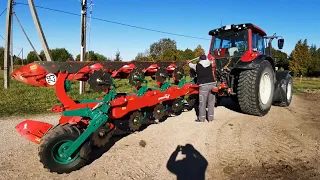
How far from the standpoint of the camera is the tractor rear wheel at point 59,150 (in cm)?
334

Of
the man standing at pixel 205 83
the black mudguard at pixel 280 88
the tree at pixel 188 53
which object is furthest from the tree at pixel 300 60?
the man standing at pixel 205 83

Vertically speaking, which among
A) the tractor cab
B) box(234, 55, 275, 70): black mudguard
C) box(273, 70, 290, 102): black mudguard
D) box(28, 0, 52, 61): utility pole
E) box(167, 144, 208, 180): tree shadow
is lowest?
box(167, 144, 208, 180): tree shadow

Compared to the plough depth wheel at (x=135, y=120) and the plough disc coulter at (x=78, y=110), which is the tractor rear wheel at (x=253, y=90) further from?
the plough depth wheel at (x=135, y=120)

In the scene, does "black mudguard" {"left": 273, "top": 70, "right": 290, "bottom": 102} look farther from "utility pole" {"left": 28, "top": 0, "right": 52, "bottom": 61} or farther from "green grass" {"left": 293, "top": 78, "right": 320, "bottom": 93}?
"utility pole" {"left": 28, "top": 0, "right": 52, "bottom": 61}

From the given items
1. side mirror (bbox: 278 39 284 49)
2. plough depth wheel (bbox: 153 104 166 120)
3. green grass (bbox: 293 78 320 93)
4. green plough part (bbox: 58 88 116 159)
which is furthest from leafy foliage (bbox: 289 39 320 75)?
green plough part (bbox: 58 88 116 159)

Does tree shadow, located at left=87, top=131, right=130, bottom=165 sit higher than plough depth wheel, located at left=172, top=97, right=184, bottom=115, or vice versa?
plough depth wheel, located at left=172, top=97, right=184, bottom=115

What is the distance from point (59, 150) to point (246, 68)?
456cm

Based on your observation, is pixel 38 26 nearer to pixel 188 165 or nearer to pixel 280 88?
pixel 280 88

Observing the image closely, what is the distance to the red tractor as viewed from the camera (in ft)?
21.2

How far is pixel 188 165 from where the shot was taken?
151 inches

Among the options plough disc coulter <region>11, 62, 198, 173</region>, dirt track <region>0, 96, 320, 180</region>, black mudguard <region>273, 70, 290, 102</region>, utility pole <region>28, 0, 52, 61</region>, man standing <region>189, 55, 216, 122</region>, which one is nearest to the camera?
plough disc coulter <region>11, 62, 198, 173</region>

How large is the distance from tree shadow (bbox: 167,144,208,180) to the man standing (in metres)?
1.91

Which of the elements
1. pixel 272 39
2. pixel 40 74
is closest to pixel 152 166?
pixel 40 74

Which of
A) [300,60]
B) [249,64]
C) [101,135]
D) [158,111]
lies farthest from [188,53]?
[101,135]
